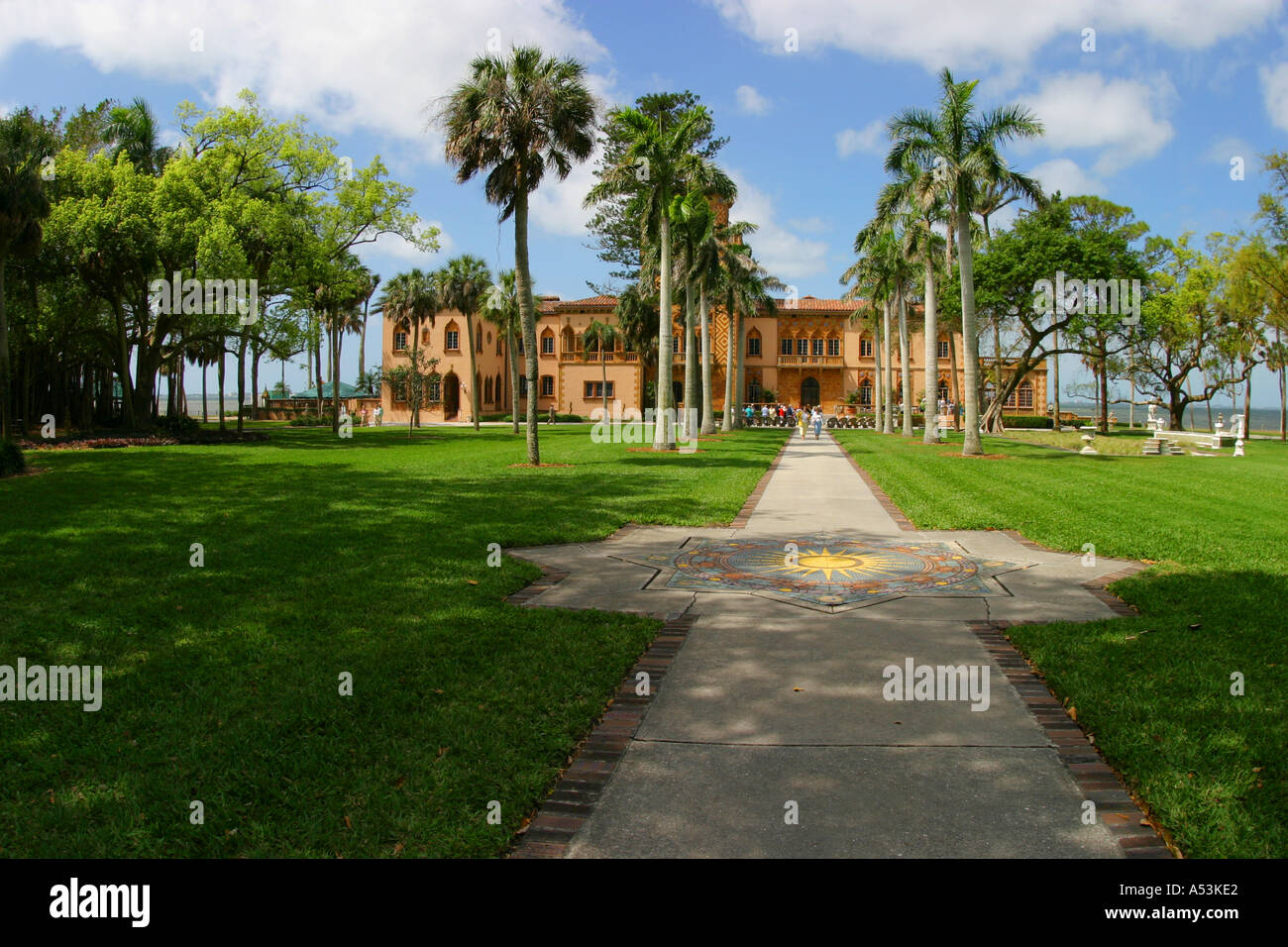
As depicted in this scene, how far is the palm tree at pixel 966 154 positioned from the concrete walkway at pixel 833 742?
18.6 meters

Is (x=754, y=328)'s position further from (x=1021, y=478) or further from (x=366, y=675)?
(x=366, y=675)

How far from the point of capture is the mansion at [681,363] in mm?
64375

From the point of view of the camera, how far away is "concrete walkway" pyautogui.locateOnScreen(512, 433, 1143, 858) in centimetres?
332

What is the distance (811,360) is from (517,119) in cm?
5032

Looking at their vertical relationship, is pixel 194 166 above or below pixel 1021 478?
above

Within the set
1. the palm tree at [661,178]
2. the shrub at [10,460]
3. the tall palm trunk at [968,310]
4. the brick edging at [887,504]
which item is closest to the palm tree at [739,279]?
the palm tree at [661,178]

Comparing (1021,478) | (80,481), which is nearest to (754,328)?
(1021,478)

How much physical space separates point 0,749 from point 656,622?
3.96 m

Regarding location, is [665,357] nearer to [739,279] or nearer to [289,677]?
[739,279]

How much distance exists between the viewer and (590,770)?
3.97 m

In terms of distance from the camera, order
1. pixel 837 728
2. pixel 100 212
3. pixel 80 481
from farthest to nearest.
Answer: pixel 100 212
pixel 80 481
pixel 837 728

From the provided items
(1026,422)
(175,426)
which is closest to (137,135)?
(175,426)

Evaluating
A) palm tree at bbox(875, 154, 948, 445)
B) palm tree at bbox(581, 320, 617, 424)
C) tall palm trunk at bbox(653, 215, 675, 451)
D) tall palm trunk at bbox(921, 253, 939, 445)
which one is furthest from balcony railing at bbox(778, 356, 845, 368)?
tall palm trunk at bbox(653, 215, 675, 451)
